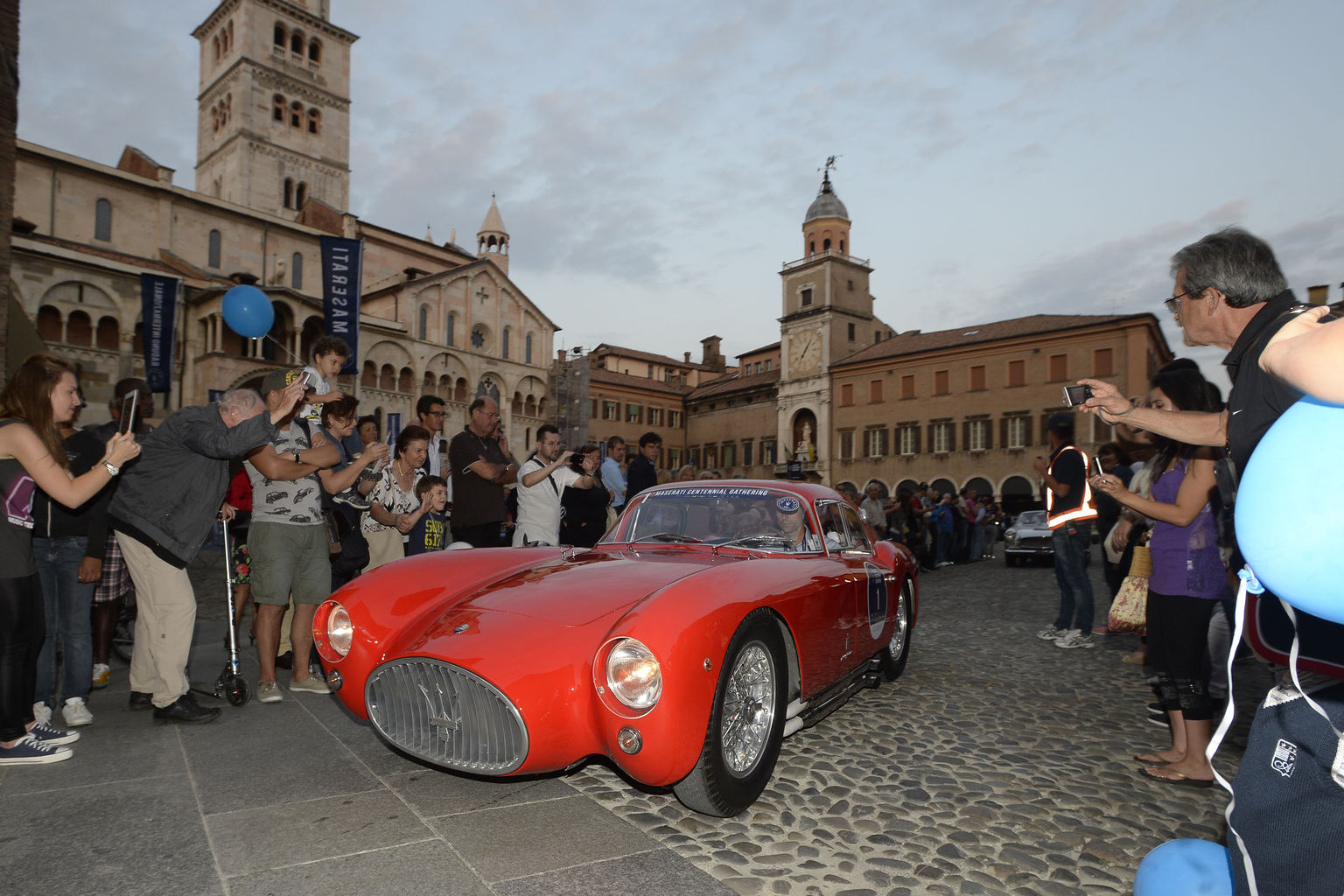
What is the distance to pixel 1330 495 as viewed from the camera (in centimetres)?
120

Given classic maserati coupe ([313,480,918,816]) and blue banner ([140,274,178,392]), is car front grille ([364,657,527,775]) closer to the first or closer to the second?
classic maserati coupe ([313,480,918,816])

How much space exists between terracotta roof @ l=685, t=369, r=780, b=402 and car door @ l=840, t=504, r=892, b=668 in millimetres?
51945

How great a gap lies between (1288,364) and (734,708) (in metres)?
2.33

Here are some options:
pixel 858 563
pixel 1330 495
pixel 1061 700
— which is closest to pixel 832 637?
pixel 858 563

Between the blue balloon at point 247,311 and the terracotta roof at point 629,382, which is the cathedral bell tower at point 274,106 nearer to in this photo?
the terracotta roof at point 629,382

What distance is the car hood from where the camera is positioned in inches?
123

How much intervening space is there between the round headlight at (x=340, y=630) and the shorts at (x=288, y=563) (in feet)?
3.52

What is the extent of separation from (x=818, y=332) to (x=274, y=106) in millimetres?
38169

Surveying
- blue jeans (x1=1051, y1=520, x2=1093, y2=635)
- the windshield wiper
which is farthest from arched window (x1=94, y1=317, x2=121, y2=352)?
blue jeans (x1=1051, y1=520, x2=1093, y2=635)

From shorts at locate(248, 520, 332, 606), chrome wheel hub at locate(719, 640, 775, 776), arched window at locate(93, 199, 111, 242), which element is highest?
Answer: arched window at locate(93, 199, 111, 242)

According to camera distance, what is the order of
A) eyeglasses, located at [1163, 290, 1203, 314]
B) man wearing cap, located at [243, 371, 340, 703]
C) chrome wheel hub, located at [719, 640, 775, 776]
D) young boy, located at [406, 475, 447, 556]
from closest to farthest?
1. eyeglasses, located at [1163, 290, 1203, 314]
2. chrome wheel hub, located at [719, 640, 775, 776]
3. man wearing cap, located at [243, 371, 340, 703]
4. young boy, located at [406, 475, 447, 556]

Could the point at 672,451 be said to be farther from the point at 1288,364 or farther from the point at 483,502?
the point at 1288,364

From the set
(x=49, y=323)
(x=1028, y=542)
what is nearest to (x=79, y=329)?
(x=49, y=323)

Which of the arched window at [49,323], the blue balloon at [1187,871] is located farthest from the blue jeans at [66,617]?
the arched window at [49,323]
